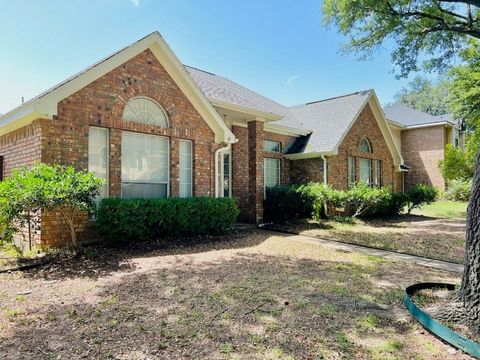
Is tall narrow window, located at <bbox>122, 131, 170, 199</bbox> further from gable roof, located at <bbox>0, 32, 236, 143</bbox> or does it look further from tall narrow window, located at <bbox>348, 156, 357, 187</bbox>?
tall narrow window, located at <bbox>348, 156, 357, 187</bbox>

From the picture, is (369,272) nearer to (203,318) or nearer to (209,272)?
(209,272)

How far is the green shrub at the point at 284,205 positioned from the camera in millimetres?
13430

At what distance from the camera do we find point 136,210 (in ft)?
25.6

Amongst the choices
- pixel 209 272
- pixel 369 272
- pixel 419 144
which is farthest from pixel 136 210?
pixel 419 144

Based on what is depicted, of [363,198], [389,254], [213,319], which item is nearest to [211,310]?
[213,319]

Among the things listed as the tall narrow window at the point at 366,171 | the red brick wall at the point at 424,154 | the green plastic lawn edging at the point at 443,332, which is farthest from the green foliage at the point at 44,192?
the red brick wall at the point at 424,154

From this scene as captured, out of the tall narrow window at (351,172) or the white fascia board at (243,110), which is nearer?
the white fascia board at (243,110)

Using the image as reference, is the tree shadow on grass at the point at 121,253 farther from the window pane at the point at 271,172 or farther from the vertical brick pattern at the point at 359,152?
the vertical brick pattern at the point at 359,152

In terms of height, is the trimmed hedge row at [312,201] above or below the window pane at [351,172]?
below

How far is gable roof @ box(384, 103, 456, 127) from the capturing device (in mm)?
26178

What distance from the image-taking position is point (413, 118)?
27719 millimetres

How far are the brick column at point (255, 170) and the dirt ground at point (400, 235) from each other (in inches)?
42.9

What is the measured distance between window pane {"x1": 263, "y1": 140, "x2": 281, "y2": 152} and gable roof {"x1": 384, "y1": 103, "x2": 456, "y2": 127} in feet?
54.7

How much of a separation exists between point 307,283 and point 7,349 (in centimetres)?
415
